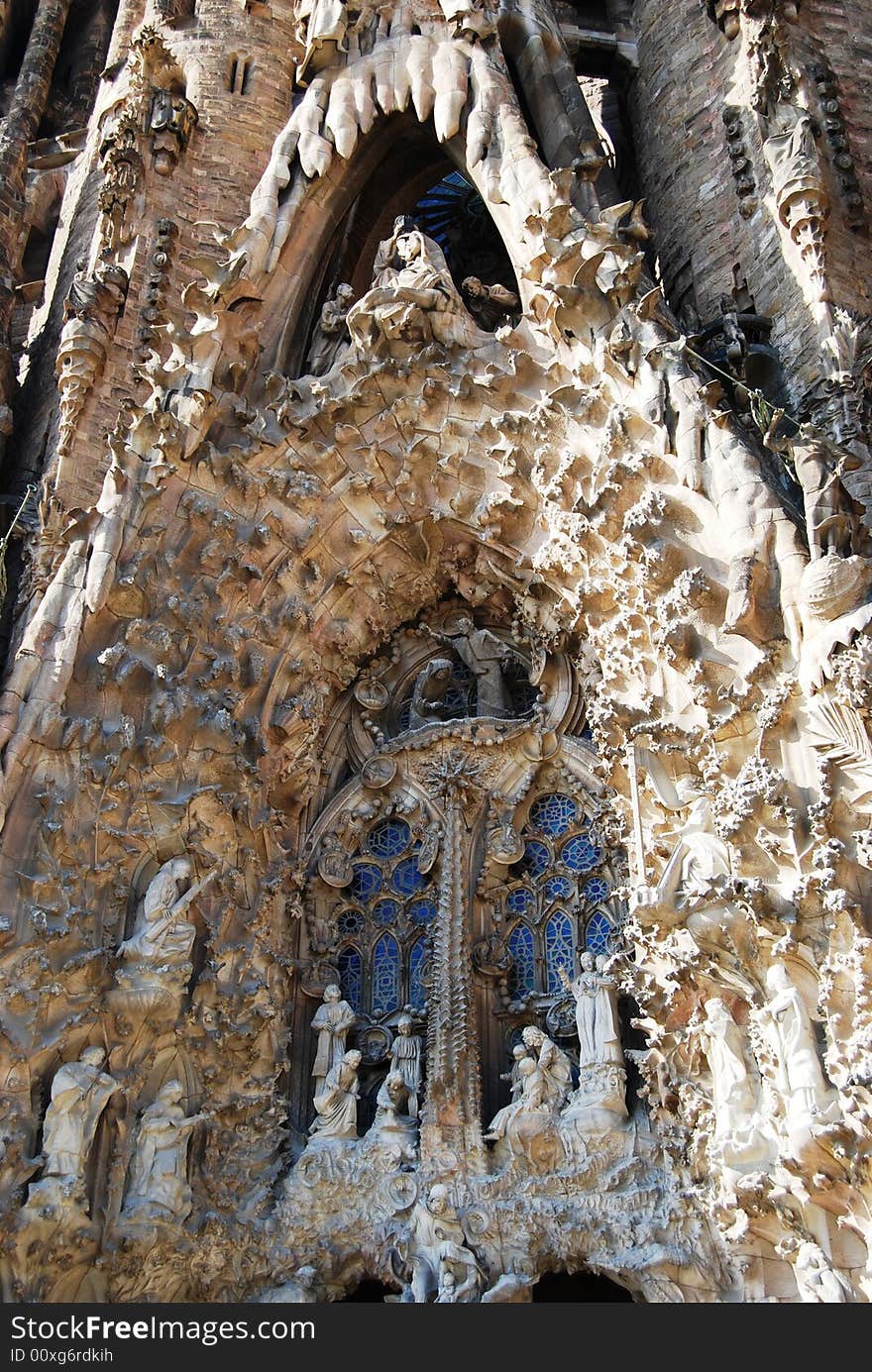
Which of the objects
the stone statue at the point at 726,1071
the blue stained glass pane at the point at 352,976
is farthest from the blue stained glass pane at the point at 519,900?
the stone statue at the point at 726,1071

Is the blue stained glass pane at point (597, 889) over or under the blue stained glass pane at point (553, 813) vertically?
under

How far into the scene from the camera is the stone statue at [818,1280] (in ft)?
18.0

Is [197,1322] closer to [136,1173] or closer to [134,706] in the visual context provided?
[136,1173]

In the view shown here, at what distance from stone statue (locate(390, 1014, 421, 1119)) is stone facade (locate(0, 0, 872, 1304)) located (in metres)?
0.02

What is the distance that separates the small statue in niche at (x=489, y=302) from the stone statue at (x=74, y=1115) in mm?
5078

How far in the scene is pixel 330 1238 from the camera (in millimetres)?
6934

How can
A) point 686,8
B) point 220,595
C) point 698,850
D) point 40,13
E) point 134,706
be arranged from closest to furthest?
1. point 698,850
2. point 134,706
3. point 220,595
4. point 686,8
5. point 40,13

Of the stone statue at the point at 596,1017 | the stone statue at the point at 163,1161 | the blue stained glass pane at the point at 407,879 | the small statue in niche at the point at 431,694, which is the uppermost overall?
the small statue in niche at the point at 431,694

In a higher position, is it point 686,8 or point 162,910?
point 686,8

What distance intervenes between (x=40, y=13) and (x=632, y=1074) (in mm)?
12484

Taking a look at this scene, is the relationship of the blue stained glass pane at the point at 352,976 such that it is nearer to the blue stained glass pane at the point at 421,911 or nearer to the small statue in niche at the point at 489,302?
the blue stained glass pane at the point at 421,911

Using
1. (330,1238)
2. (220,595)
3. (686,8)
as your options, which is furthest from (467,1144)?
(686,8)

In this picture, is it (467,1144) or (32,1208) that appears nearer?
(32,1208)

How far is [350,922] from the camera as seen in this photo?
27.0 ft
